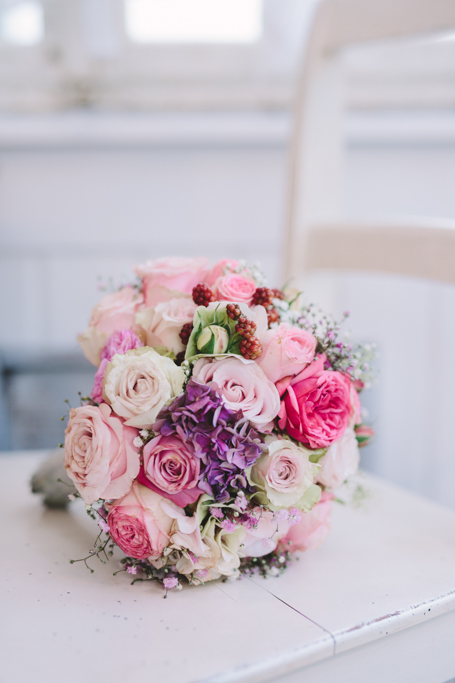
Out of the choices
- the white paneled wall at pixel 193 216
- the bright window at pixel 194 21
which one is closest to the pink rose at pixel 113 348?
the white paneled wall at pixel 193 216

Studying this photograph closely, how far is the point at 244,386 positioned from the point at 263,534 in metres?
0.13

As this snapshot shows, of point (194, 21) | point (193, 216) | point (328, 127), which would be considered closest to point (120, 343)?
point (328, 127)

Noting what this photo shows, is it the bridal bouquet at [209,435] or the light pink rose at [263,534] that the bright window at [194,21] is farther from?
the light pink rose at [263,534]

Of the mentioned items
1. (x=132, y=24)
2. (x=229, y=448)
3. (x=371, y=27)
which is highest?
(x=132, y=24)

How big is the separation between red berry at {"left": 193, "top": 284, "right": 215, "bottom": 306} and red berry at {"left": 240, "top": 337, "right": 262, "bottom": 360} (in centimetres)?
6

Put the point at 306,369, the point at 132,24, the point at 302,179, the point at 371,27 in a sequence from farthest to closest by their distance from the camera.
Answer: the point at 132,24
the point at 302,179
the point at 371,27
the point at 306,369

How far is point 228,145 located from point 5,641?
1.15 m

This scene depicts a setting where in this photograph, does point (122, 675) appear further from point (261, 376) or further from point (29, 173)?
point (29, 173)

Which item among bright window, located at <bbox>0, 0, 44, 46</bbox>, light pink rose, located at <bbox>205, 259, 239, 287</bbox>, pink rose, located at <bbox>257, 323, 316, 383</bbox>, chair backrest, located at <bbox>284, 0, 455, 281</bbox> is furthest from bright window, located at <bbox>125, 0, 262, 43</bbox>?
pink rose, located at <bbox>257, 323, 316, 383</bbox>

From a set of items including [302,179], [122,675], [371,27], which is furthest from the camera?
[302,179]

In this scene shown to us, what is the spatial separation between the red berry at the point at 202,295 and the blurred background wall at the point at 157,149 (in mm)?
862

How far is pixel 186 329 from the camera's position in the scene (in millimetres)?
496

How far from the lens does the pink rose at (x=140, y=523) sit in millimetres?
461

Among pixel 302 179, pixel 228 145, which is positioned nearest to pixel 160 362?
pixel 302 179
